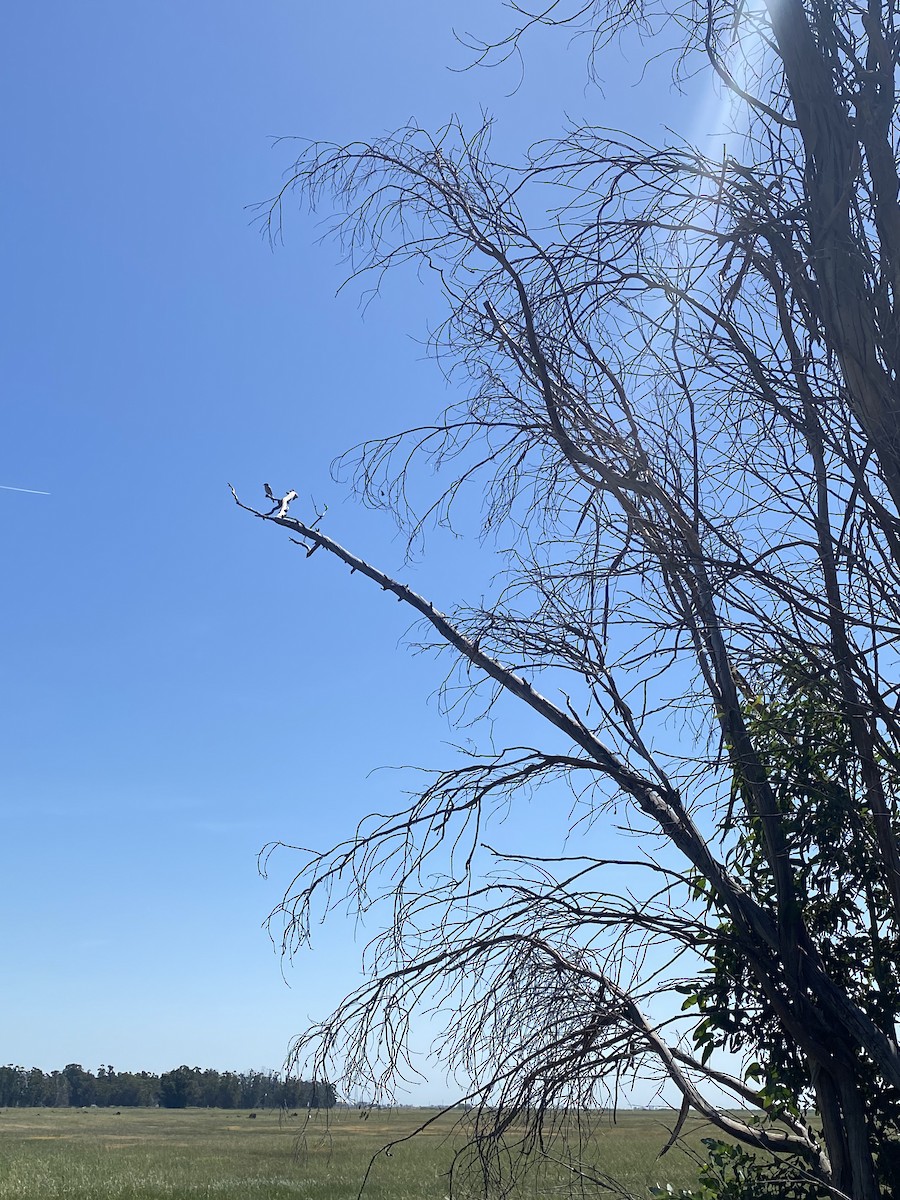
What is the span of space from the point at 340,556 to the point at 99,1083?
4827 inches

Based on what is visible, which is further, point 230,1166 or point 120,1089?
point 120,1089

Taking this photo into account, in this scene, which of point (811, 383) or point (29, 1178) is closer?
point (811, 383)

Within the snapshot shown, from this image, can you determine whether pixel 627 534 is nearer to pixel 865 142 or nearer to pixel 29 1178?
pixel 865 142

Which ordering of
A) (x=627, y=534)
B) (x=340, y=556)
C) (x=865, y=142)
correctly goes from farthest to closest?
(x=340, y=556), (x=627, y=534), (x=865, y=142)

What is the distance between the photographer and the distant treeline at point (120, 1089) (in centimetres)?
9819

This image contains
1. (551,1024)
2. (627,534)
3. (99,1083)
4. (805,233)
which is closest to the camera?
(805,233)

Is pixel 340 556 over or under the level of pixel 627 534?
over

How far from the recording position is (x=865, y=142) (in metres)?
2.72

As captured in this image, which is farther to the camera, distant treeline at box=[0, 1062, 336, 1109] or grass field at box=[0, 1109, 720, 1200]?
distant treeline at box=[0, 1062, 336, 1109]

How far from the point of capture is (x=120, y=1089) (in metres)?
107

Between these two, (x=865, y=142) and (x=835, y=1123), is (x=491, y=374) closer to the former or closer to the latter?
(x=865, y=142)

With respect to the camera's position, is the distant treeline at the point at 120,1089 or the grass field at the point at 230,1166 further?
the distant treeline at the point at 120,1089

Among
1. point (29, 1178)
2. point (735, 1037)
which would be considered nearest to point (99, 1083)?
point (29, 1178)

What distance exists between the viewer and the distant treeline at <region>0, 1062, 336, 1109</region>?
98188 millimetres
